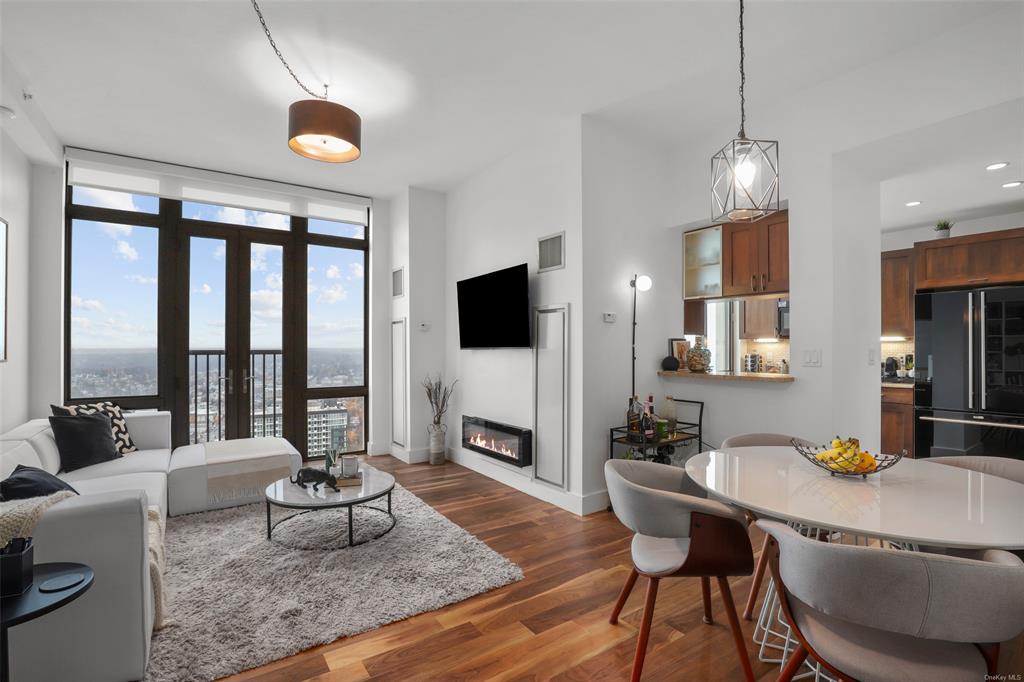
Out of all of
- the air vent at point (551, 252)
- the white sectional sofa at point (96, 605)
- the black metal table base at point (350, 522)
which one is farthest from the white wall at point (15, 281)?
the air vent at point (551, 252)

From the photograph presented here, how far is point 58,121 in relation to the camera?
382 cm

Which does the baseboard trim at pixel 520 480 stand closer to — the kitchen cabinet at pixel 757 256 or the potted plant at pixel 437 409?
the potted plant at pixel 437 409

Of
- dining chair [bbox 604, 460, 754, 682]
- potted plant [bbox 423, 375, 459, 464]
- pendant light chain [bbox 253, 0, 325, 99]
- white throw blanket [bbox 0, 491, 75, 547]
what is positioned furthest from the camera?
potted plant [bbox 423, 375, 459, 464]

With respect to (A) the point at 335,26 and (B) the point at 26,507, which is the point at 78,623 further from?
(A) the point at 335,26

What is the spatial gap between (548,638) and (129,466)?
3.15 meters

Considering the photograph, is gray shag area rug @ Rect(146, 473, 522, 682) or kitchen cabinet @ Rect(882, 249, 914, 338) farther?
kitchen cabinet @ Rect(882, 249, 914, 338)

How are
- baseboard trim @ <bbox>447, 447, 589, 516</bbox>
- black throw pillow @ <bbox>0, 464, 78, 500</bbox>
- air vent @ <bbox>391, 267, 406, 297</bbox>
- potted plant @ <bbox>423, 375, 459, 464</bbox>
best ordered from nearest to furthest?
black throw pillow @ <bbox>0, 464, 78, 500</bbox>
baseboard trim @ <bbox>447, 447, 589, 516</bbox>
potted plant @ <bbox>423, 375, 459, 464</bbox>
air vent @ <bbox>391, 267, 406, 297</bbox>

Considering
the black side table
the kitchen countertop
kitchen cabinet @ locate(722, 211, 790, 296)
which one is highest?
kitchen cabinet @ locate(722, 211, 790, 296)

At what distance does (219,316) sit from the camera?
5.05 metres

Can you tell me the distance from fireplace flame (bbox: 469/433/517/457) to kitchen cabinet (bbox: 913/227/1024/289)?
14.5 feet

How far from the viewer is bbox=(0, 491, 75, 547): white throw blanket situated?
164cm

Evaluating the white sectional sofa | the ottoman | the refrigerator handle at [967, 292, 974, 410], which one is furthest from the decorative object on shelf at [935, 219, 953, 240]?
the white sectional sofa

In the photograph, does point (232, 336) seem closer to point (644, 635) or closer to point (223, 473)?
point (223, 473)

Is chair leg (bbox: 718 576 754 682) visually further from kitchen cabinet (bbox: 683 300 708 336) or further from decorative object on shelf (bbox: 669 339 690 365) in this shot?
kitchen cabinet (bbox: 683 300 708 336)
